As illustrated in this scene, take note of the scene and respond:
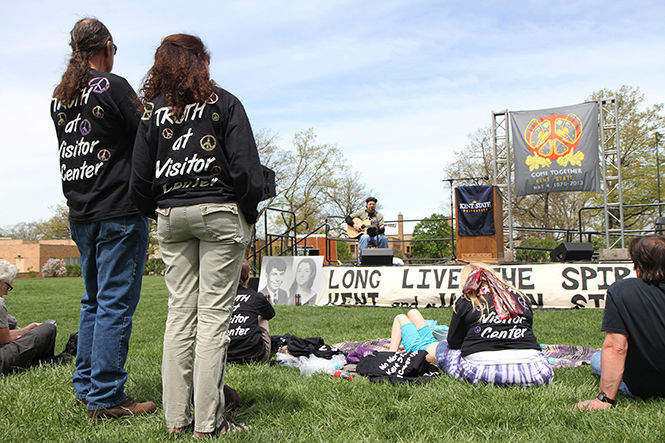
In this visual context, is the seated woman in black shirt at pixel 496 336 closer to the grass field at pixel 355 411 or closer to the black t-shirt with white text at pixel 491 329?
the black t-shirt with white text at pixel 491 329

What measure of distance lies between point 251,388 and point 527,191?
12500 mm

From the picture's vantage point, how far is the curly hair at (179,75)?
95.8 inches

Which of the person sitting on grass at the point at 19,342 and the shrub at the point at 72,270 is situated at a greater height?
the person sitting on grass at the point at 19,342

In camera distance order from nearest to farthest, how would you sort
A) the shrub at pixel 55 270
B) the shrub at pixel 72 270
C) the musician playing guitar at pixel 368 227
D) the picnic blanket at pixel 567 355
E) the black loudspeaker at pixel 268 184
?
1. the black loudspeaker at pixel 268 184
2. the picnic blanket at pixel 567 355
3. the musician playing guitar at pixel 368 227
4. the shrub at pixel 55 270
5. the shrub at pixel 72 270

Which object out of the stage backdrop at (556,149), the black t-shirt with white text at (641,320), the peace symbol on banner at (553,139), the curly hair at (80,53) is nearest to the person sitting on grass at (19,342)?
the curly hair at (80,53)

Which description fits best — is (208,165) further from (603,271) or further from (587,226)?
(587,226)

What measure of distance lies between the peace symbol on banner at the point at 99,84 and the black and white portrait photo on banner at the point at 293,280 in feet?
27.1

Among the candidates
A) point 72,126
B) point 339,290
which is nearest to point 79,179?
point 72,126

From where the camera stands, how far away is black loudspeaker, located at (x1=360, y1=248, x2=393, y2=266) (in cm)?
1073

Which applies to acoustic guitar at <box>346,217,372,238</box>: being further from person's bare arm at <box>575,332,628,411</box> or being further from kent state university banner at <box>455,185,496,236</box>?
person's bare arm at <box>575,332,628,411</box>

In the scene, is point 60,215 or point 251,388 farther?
point 60,215

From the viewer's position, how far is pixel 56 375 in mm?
3848

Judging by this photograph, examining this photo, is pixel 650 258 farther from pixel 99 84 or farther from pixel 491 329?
pixel 99 84

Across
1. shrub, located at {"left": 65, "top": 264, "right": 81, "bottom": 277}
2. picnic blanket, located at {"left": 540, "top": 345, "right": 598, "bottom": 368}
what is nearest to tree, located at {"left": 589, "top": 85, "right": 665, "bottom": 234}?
picnic blanket, located at {"left": 540, "top": 345, "right": 598, "bottom": 368}
